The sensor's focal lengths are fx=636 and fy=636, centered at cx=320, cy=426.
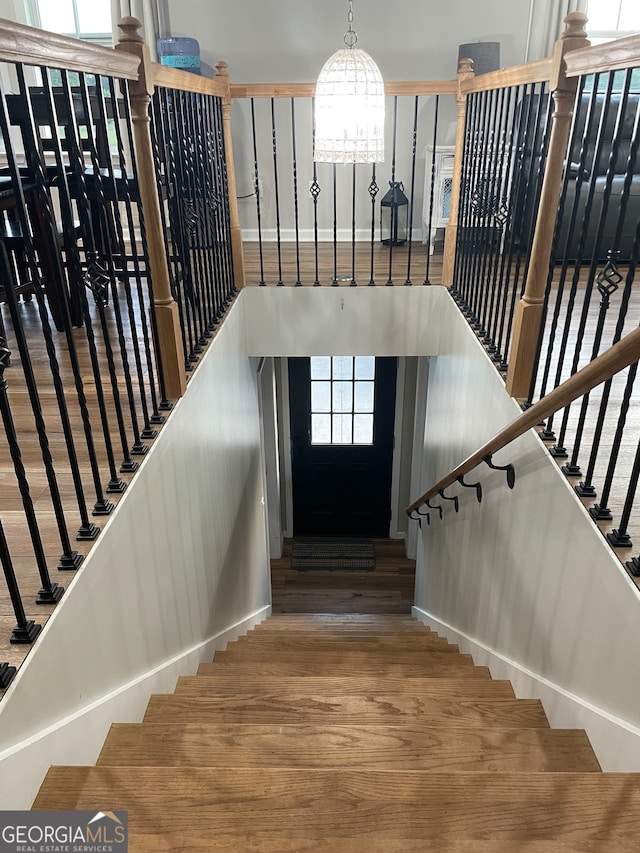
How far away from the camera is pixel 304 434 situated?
6574 mm

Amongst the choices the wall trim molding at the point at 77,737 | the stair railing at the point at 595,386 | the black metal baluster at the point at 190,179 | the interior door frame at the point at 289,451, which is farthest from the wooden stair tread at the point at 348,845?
the interior door frame at the point at 289,451

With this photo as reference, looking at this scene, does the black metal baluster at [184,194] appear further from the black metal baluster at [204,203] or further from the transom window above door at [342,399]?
the transom window above door at [342,399]

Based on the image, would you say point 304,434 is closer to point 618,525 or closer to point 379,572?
point 379,572

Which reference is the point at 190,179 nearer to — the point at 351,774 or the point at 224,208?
the point at 224,208

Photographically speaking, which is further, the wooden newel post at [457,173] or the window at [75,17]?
the window at [75,17]

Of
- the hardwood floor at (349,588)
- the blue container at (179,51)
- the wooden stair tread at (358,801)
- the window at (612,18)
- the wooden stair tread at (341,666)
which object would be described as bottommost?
the hardwood floor at (349,588)

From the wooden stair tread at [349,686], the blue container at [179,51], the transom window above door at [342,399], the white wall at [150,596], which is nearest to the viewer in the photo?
the white wall at [150,596]

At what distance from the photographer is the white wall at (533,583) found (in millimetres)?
1537

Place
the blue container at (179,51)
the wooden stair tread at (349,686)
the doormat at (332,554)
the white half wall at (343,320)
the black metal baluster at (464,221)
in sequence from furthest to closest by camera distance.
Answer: the doormat at (332,554) < the blue container at (179,51) < the white half wall at (343,320) < the black metal baluster at (464,221) < the wooden stair tread at (349,686)

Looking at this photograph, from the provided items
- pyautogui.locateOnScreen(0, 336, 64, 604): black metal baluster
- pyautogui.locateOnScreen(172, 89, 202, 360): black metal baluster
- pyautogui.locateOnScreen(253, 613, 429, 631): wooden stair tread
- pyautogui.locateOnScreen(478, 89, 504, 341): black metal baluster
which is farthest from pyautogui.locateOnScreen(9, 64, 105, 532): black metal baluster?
pyautogui.locateOnScreen(253, 613, 429, 631): wooden stair tread

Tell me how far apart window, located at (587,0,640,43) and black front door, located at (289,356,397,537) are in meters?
3.14

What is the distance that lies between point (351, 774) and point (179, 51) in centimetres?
484

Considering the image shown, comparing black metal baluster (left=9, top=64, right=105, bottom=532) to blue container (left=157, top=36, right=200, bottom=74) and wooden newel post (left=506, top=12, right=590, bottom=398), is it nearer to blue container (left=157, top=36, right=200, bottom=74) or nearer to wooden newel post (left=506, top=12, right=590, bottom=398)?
wooden newel post (left=506, top=12, right=590, bottom=398)

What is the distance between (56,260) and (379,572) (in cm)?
549
